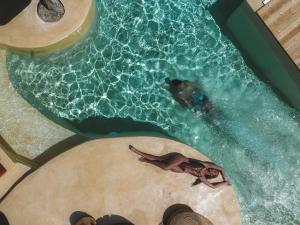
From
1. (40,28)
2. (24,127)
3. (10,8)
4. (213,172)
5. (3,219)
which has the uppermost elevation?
(10,8)

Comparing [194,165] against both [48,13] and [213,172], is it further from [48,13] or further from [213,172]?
[48,13]

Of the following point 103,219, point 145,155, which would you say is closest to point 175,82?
point 145,155

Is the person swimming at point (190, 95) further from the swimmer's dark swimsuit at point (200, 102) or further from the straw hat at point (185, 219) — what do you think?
the straw hat at point (185, 219)

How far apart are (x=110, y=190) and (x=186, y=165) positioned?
86.0 inches

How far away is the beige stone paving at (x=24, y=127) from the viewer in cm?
1338

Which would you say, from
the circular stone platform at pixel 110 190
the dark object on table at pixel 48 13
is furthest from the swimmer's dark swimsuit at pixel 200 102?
the dark object on table at pixel 48 13

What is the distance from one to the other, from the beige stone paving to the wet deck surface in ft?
21.2

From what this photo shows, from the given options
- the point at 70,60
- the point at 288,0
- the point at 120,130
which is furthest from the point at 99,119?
the point at 288,0

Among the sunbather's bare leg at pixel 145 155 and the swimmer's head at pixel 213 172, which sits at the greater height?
the sunbather's bare leg at pixel 145 155

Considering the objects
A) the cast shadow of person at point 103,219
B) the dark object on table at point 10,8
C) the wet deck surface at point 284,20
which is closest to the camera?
the cast shadow of person at point 103,219

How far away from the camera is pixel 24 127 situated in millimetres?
13516

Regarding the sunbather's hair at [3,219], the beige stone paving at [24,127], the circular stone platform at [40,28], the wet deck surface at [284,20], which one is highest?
the circular stone platform at [40,28]

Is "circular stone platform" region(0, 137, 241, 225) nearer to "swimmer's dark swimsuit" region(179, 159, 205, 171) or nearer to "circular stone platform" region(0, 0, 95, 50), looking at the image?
"swimmer's dark swimsuit" region(179, 159, 205, 171)

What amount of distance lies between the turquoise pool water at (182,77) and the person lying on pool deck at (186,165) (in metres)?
1.42
